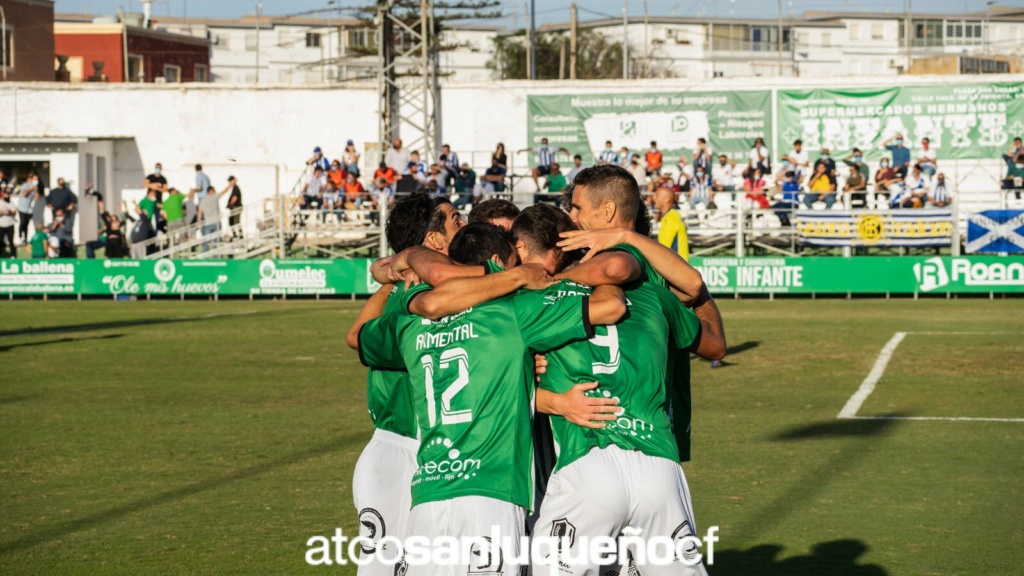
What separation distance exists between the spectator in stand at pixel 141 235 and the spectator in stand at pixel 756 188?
50.3 feet

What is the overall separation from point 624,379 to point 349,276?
24.7m

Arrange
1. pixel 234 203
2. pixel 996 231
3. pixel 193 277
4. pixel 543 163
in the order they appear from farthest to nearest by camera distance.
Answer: pixel 543 163 → pixel 234 203 → pixel 193 277 → pixel 996 231

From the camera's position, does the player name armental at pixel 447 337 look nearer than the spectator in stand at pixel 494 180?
Yes

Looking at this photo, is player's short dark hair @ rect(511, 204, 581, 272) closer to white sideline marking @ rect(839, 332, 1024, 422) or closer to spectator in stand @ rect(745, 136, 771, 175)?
white sideline marking @ rect(839, 332, 1024, 422)

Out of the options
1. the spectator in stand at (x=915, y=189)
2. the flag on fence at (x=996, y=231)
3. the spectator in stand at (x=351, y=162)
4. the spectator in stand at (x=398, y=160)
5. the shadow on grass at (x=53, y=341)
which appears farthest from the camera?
the spectator in stand at (x=351, y=162)

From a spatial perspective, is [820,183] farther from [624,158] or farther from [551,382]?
[551,382]

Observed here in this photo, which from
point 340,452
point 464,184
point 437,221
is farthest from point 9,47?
point 437,221

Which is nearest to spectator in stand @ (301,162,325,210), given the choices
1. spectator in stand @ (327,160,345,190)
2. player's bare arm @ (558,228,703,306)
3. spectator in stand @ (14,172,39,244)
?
spectator in stand @ (327,160,345,190)

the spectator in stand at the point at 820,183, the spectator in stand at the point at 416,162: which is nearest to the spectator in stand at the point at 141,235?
the spectator in stand at the point at 416,162

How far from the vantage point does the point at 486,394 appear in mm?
4883

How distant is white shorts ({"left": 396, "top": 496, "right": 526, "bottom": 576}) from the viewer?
4.79 m

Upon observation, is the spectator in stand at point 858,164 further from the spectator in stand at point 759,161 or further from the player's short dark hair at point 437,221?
the player's short dark hair at point 437,221

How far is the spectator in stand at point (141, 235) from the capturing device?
3191cm

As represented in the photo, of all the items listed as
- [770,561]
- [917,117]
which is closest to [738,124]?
[917,117]
